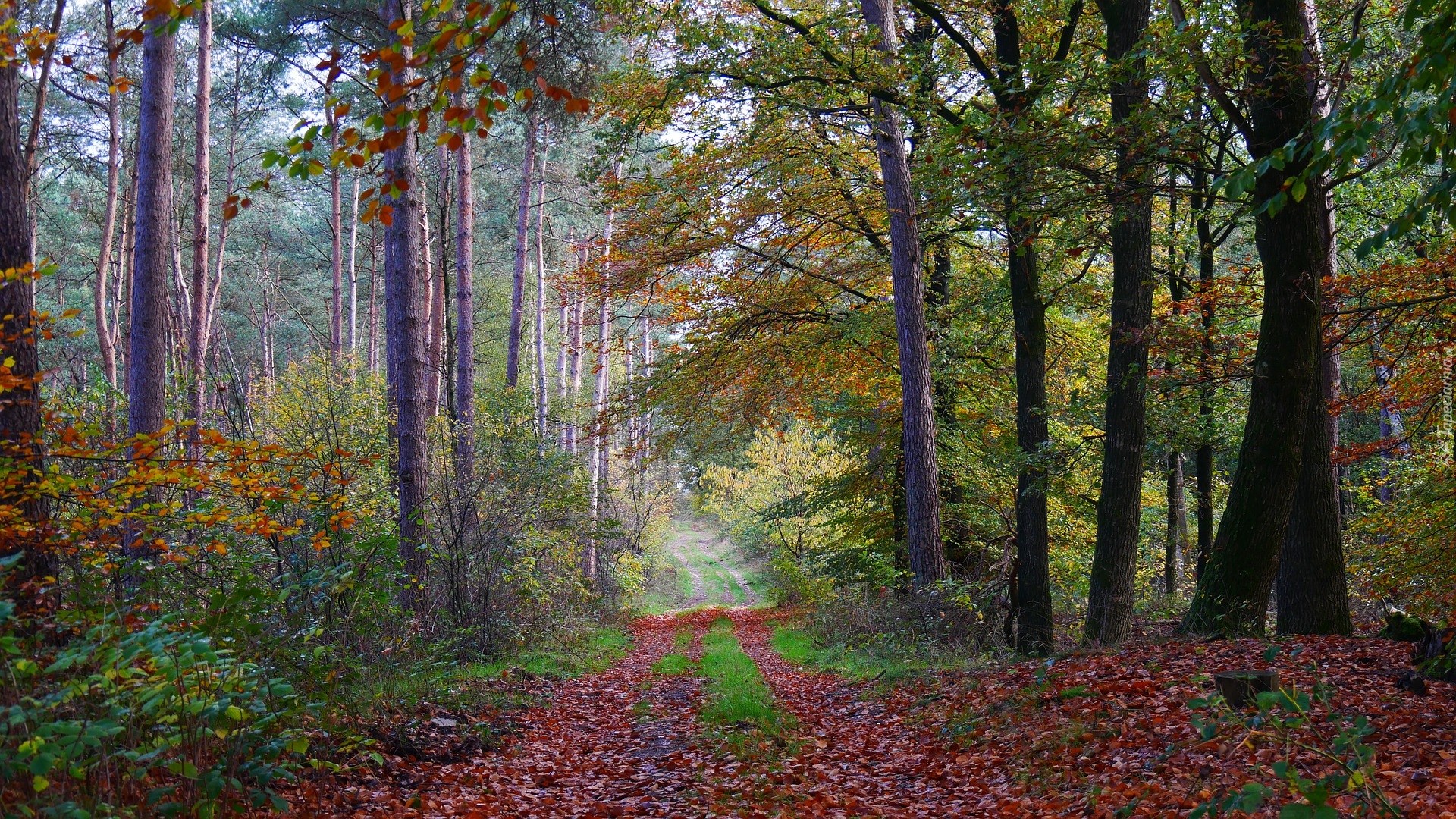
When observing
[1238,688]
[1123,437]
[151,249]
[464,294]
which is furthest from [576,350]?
[1238,688]

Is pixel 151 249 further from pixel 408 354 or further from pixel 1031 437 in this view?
pixel 1031 437

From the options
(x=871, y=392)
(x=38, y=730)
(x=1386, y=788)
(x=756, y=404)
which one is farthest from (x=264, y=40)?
(x=1386, y=788)

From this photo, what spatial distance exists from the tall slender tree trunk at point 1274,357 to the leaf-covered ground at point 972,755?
70 centimetres

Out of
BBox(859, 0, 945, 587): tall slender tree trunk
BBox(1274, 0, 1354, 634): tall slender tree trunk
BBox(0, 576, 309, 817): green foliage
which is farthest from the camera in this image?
BBox(859, 0, 945, 587): tall slender tree trunk

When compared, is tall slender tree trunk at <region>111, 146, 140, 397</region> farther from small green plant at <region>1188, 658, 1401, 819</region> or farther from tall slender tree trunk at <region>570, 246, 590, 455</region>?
small green plant at <region>1188, 658, 1401, 819</region>

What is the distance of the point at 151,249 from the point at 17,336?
4986 millimetres

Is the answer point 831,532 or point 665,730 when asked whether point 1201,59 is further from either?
point 831,532

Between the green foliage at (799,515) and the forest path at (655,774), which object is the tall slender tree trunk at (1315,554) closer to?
the forest path at (655,774)

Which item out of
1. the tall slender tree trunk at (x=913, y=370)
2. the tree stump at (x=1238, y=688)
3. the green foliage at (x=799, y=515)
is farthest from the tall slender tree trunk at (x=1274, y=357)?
the green foliage at (x=799, y=515)

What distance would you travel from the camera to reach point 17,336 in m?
5.24

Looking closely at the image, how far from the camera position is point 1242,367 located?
1015cm

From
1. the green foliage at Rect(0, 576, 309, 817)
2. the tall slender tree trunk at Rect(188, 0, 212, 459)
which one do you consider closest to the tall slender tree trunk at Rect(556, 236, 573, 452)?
the tall slender tree trunk at Rect(188, 0, 212, 459)

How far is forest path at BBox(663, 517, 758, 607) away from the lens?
3441 centimetres

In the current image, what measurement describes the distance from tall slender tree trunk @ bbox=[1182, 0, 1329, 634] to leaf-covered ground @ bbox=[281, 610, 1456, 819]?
70 centimetres
